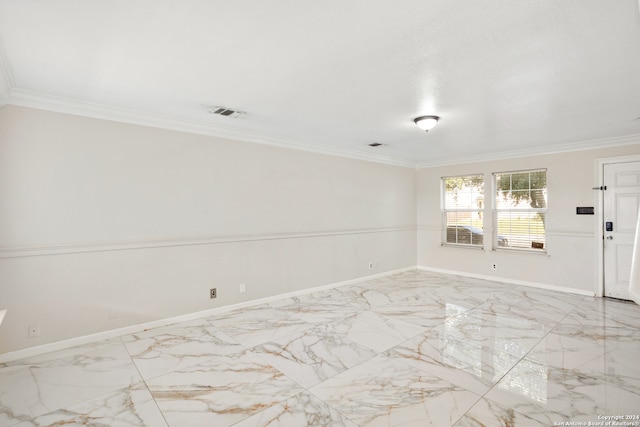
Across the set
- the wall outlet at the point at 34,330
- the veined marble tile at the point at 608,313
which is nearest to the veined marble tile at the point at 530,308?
the veined marble tile at the point at 608,313

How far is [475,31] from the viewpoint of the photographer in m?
1.99

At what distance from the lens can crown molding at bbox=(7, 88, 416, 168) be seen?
116 inches

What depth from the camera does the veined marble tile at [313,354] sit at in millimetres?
2695

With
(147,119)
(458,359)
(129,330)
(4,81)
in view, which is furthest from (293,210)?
(4,81)

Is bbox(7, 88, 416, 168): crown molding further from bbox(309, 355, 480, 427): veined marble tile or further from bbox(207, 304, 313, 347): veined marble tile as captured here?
bbox(309, 355, 480, 427): veined marble tile

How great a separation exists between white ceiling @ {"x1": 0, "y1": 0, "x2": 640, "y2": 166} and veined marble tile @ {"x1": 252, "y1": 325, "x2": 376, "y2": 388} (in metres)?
2.40

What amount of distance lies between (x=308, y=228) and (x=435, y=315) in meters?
2.17

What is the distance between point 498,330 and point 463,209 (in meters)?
3.29

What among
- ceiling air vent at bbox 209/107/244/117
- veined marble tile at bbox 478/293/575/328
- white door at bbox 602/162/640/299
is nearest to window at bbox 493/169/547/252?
white door at bbox 602/162/640/299

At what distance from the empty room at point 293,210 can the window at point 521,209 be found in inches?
2.0

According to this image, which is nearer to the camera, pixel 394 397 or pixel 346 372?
pixel 394 397

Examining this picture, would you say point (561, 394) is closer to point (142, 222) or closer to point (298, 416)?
point (298, 416)

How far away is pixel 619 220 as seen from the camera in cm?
478

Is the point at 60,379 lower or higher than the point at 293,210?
lower
